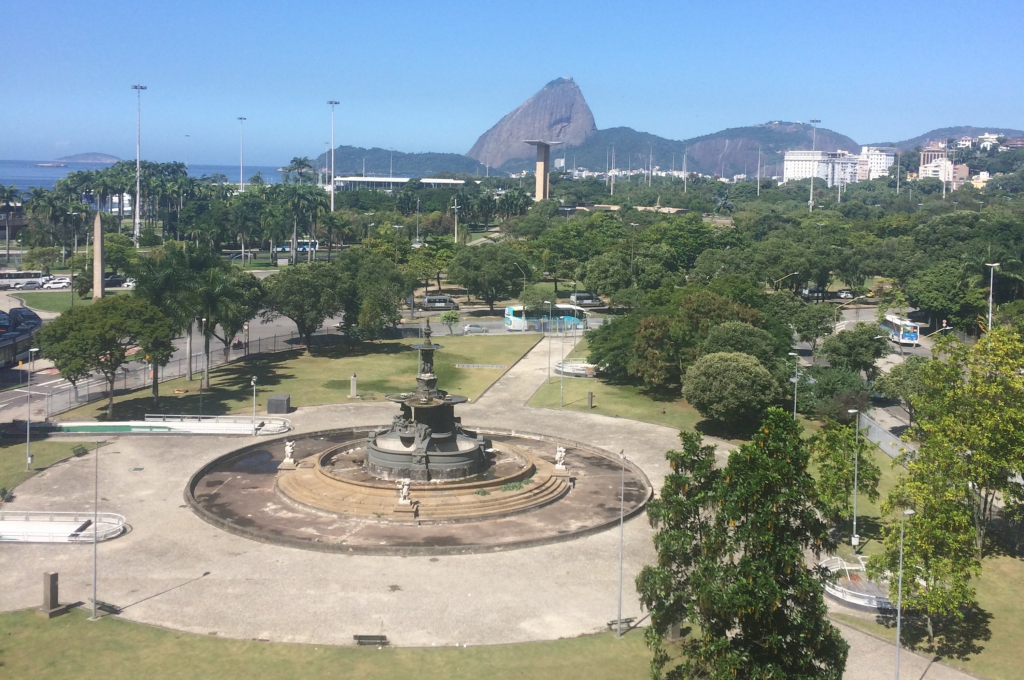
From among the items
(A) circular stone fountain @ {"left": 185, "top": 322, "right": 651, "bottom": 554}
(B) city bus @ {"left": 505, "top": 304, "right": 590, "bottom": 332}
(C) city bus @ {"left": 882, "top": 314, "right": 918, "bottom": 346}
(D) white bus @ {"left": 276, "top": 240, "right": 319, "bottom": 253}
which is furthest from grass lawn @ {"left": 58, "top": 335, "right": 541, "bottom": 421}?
(D) white bus @ {"left": 276, "top": 240, "right": 319, "bottom": 253}

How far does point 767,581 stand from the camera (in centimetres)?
1867

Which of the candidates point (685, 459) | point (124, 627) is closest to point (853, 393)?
point (685, 459)

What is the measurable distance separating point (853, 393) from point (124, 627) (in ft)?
127

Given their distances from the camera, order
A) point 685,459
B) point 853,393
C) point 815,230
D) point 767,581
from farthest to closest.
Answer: point 815,230, point 853,393, point 685,459, point 767,581

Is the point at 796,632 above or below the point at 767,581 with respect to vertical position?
below

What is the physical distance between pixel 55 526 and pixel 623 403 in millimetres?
32092

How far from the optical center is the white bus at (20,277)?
102m

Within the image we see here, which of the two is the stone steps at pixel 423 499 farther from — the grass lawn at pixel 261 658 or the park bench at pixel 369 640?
the grass lawn at pixel 261 658

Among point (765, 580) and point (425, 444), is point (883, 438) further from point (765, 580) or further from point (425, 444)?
point (765, 580)

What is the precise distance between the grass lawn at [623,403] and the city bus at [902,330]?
2673 cm

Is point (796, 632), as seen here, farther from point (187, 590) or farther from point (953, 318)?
point (953, 318)

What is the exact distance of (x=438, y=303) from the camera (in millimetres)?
94312

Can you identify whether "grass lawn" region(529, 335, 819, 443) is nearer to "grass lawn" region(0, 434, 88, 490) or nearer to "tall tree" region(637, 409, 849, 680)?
"grass lawn" region(0, 434, 88, 490)

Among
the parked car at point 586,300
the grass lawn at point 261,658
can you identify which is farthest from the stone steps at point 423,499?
the parked car at point 586,300
